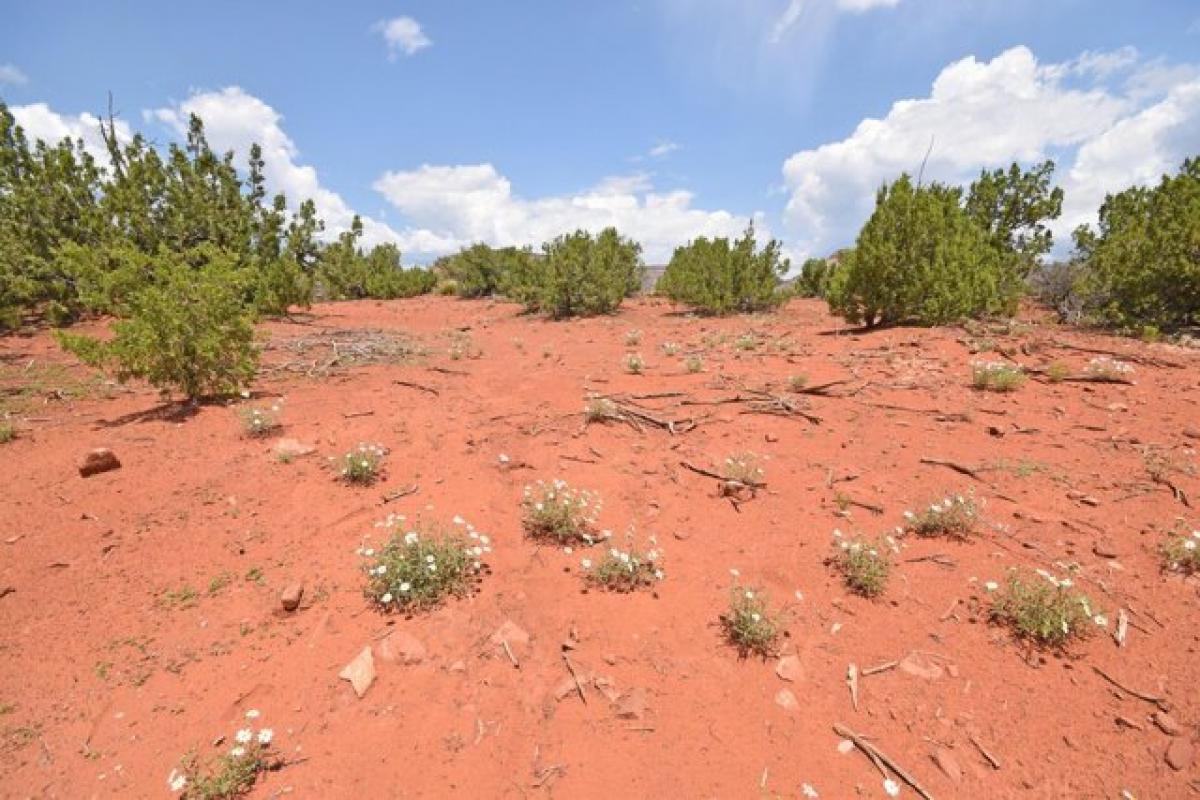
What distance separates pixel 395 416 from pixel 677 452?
3.49m

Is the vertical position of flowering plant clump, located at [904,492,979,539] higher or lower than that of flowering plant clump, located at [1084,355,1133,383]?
lower

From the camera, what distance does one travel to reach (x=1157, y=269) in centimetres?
1066

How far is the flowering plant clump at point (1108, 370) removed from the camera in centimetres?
759

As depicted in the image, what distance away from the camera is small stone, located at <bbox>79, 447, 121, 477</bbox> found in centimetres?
526

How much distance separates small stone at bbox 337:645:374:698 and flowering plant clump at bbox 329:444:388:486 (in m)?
2.19

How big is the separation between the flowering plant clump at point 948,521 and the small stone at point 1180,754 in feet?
5.91

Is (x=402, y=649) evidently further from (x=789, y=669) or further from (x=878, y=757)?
(x=878, y=757)

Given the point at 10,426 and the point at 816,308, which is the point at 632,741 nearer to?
the point at 10,426

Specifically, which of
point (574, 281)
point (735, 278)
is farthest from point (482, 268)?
point (735, 278)

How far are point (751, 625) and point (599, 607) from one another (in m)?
1.00

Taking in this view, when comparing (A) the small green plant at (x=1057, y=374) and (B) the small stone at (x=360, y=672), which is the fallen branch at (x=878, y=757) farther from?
(A) the small green plant at (x=1057, y=374)

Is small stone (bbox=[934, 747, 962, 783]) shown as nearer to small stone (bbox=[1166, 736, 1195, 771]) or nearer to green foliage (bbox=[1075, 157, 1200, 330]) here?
small stone (bbox=[1166, 736, 1195, 771])

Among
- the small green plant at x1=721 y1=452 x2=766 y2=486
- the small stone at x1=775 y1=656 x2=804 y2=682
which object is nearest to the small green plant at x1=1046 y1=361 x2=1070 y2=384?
the small green plant at x1=721 y1=452 x2=766 y2=486

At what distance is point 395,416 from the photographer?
7031 mm
